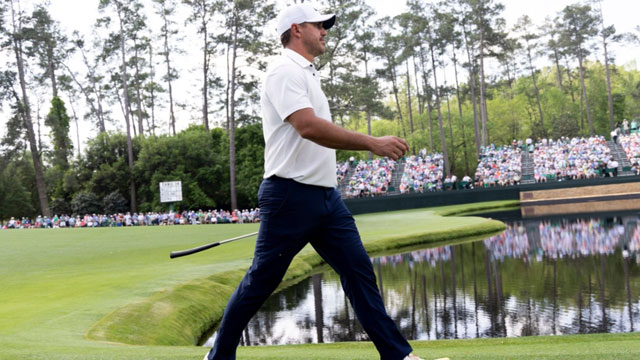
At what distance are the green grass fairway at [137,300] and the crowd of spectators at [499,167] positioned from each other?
17.4 m

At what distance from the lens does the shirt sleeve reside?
307cm

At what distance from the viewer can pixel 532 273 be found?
12.0m

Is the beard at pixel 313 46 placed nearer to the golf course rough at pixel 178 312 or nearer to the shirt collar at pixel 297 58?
the shirt collar at pixel 297 58

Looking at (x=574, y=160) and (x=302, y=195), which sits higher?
(x=574, y=160)

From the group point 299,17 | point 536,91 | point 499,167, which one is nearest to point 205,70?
point 499,167

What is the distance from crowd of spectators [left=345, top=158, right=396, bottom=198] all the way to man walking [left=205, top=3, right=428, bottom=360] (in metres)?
37.5

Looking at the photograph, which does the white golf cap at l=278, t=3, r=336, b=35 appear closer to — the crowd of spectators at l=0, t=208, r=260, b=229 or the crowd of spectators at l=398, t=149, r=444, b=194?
the crowd of spectators at l=0, t=208, r=260, b=229

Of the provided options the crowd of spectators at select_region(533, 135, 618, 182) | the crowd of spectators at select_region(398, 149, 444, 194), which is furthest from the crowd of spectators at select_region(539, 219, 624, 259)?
the crowd of spectators at select_region(398, 149, 444, 194)

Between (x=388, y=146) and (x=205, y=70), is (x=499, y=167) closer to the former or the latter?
(x=205, y=70)

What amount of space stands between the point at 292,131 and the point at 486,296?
7.74 meters

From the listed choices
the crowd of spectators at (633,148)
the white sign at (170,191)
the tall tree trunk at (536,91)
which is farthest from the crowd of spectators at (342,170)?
the tall tree trunk at (536,91)

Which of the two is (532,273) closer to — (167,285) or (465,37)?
(167,285)

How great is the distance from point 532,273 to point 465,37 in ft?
142

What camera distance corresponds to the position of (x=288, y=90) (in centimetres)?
309
